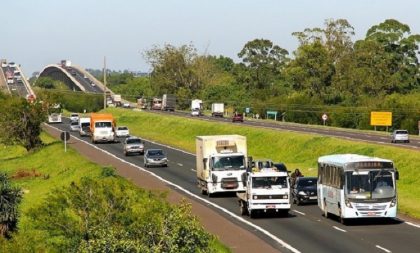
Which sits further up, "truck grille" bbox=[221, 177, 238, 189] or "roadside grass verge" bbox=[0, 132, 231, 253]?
"truck grille" bbox=[221, 177, 238, 189]

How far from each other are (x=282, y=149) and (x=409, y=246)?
54506 millimetres

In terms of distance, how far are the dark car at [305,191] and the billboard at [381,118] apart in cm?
6257

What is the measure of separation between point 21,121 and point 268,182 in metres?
56.2

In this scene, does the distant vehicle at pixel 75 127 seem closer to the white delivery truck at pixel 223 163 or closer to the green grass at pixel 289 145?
the green grass at pixel 289 145

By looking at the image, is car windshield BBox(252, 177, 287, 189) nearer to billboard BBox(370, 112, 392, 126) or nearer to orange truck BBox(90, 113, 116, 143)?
orange truck BBox(90, 113, 116, 143)

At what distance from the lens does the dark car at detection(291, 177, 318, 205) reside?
148 feet

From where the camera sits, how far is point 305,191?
45094mm

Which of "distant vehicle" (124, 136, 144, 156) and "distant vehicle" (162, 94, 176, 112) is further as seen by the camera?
"distant vehicle" (162, 94, 176, 112)

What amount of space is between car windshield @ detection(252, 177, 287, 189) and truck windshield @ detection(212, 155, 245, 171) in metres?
8.58

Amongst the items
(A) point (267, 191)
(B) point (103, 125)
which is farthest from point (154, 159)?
(A) point (267, 191)

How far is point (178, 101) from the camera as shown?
185 m

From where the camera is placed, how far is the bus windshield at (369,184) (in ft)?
115

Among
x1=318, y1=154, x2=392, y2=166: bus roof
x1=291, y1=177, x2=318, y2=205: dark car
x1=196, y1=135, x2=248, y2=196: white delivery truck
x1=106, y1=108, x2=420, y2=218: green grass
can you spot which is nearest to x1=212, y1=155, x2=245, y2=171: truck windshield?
x1=196, y1=135, x2=248, y2=196: white delivery truck

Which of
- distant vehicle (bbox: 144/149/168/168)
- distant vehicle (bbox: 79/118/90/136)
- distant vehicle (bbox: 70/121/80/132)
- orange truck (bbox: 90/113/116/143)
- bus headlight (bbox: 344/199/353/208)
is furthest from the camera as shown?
distant vehicle (bbox: 70/121/80/132)
